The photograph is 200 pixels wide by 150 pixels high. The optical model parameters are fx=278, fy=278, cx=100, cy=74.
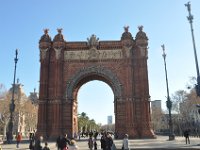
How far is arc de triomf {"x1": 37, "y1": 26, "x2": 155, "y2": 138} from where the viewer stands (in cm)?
3688

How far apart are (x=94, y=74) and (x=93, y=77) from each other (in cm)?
193

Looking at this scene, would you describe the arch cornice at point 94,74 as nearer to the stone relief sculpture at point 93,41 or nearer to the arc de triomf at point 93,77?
the arc de triomf at point 93,77

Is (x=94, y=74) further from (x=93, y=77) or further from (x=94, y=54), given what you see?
(x=94, y=54)

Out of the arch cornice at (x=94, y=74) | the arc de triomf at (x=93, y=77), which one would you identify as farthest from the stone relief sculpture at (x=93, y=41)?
the arch cornice at (x=94, y=74)

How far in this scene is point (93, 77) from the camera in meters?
40.9

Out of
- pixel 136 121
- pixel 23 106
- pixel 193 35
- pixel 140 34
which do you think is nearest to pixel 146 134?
pixel 136 121

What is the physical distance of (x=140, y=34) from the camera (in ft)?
130

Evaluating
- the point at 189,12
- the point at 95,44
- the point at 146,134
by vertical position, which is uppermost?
the point at 95,44

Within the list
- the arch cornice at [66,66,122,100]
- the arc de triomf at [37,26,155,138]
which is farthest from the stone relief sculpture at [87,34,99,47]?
the arch cornice at [66,66,122,100]

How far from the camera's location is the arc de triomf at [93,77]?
36.9m

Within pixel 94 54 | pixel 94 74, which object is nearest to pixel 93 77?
pixel 94 74

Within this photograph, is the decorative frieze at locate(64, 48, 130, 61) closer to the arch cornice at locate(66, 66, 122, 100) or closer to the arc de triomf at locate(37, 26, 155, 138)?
the arc de triomf at locate(37, 26, 155, 138)

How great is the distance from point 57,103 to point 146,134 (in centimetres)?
1245

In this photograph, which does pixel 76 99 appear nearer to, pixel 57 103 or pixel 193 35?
pixel 57 103
